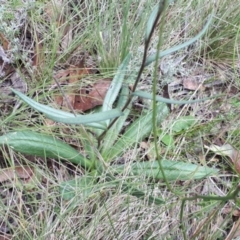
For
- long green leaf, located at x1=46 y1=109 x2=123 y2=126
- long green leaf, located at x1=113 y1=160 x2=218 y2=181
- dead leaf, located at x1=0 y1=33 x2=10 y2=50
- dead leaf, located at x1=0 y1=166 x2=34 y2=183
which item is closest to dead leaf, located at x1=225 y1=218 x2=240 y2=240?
long green leaf, located at x1=113 y1=160 x2=218 y2=181

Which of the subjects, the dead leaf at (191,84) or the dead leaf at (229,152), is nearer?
the dead leaf at (229,152)

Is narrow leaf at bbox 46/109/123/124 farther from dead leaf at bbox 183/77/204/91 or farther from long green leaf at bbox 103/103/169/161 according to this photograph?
dead leaf at bbox 183/77/204/91

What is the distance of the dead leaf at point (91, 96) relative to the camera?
1396mm

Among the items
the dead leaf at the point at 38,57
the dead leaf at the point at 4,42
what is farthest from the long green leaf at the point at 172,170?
the dead leaf at the point at 4,42

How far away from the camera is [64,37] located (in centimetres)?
156

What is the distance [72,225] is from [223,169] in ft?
1.72

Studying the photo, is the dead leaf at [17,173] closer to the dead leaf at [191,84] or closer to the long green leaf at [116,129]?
the long green leaf at [116,129]

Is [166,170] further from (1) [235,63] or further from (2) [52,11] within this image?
(2) [52,11]

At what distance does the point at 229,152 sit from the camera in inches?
54.1

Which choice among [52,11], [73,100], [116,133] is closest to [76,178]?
[116,133]

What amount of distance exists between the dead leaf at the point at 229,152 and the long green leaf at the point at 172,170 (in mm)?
94

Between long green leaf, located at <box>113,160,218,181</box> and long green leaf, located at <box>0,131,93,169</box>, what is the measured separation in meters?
0.13

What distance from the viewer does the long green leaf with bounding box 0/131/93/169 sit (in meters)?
1.22

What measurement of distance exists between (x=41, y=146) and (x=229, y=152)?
60 centimetres
